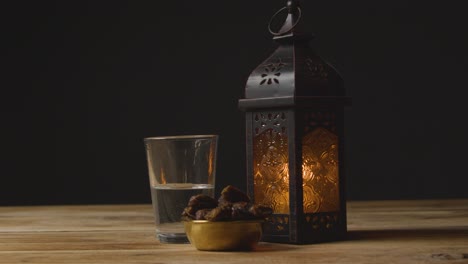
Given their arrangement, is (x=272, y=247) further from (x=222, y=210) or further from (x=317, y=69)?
(x=317, y=69)

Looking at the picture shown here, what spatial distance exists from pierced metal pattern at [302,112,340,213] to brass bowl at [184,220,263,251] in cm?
16

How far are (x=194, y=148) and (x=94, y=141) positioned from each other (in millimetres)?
1955


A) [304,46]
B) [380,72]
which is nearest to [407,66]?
[380,72]

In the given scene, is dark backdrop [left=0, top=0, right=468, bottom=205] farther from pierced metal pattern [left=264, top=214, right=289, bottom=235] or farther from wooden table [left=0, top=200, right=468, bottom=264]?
pierced metal pattern [left=264, top=214, right=289, bottom=235]

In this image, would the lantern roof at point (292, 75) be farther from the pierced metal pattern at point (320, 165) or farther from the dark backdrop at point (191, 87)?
the dark backdrop at point (191, 87)

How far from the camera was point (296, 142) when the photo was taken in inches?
54.6

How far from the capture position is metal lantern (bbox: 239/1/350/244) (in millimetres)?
1389

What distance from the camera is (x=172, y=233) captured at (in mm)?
1394

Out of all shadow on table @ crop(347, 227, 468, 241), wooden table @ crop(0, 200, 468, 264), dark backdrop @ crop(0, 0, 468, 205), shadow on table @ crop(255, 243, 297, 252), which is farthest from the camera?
dark backdrop @ crop(0, 0, 468, 205)

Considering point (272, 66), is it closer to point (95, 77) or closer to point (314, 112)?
point (314, 112)

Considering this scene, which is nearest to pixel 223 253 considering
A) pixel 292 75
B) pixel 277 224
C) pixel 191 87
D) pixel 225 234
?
pixel 225 234

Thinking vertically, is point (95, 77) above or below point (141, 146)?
above

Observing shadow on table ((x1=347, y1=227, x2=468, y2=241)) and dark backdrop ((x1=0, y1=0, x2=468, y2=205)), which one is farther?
dark backdrop ((x1=0, y1=0, x2=468, y2=205))

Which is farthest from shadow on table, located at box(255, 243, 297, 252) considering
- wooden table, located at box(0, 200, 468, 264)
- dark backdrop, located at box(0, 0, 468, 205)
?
dark backdrop, located at box(0, 0, 468, 205)
